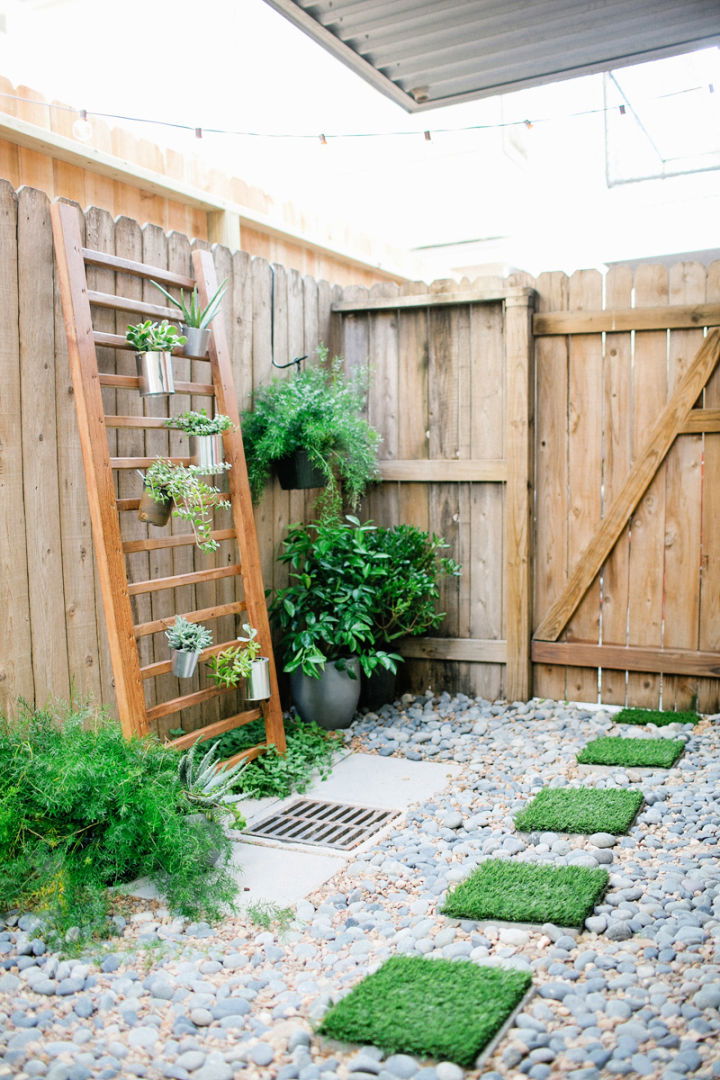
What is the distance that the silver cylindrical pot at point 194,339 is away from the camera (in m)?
3.48

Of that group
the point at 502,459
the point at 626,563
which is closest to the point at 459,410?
the point at 502,459

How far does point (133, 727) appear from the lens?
3.09 m

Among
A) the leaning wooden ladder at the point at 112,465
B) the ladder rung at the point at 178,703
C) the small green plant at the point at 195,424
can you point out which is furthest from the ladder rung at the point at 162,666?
the small green plant at the point at 195,424

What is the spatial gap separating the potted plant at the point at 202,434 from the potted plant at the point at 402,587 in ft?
3.53

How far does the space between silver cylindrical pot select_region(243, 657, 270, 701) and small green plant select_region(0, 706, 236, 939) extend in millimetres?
848

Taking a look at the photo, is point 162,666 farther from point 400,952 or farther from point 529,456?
point 529,456

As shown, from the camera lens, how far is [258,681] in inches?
142

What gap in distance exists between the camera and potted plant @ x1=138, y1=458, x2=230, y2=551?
323cm

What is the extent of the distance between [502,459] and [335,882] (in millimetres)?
2483

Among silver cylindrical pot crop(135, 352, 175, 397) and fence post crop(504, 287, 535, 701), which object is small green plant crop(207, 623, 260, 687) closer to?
silver cylindrical pot crop(135, 352, 175, 397)

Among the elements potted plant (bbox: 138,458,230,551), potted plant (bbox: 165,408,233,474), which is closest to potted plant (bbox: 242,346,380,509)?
potted plant (bbox: 165,408,233,474)

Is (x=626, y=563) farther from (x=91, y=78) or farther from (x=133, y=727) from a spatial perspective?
(x=91, y=78)

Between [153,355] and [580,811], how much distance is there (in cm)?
214

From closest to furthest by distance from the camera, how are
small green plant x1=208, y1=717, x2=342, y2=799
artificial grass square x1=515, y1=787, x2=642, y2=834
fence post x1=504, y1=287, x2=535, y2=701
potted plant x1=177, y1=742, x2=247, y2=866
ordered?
potted plant x1=177, y1=742, x2=247, y2=866 → artificial grass square x1=515, y1=787, x2=642, y2=834 → small green plant x1=208, y1=717, x2=342, y2=799 → fence post x1=504, y1=287, x2=535, y2=701
